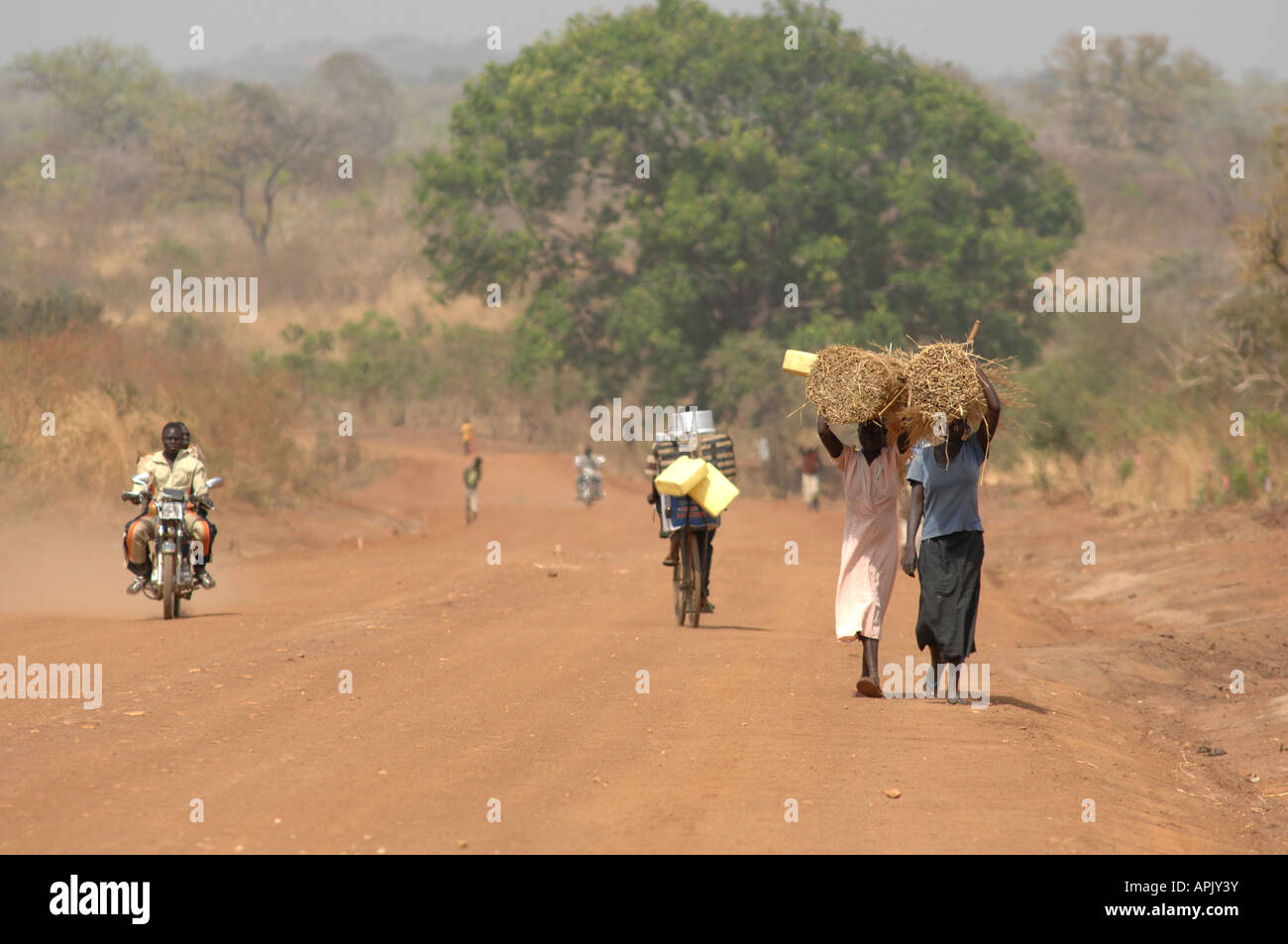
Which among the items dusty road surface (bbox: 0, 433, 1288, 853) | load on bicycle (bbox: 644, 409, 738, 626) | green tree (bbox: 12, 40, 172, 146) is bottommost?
dusty road surface (bbox: 0, 433, 1288, 853)

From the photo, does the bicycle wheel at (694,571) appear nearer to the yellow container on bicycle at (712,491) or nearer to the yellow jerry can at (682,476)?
the yellow container on bicycle at (712,491)

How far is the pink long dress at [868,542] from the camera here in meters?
9.77

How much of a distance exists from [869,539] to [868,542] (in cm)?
3

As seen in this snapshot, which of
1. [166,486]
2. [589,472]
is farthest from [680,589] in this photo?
[589,472]

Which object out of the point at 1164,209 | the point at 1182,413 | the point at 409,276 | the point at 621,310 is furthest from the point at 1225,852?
the point at 1164,209

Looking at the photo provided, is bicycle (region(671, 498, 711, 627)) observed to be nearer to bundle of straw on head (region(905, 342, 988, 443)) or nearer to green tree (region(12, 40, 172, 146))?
bundle of straw on head (region(905, 342, 988, 443))

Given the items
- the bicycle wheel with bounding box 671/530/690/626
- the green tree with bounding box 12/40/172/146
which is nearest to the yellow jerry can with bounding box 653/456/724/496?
the bicycle wheel with bounding box 671/530/690/626

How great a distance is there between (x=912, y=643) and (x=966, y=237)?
29.9 meters

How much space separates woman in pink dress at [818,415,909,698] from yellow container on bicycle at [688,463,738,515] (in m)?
3.67

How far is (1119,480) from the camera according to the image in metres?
27.5

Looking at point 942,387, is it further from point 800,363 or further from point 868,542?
point 868,542

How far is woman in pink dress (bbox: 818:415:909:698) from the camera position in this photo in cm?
976

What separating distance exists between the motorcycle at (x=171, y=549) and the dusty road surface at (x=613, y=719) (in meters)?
0.43
